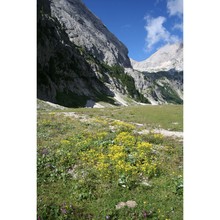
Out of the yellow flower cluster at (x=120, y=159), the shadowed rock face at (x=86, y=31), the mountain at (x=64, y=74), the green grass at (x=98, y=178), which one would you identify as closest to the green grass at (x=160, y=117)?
the green grass at (x=98, y=178)

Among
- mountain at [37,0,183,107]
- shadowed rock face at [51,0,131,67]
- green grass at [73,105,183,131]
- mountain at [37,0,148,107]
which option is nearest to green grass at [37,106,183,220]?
green grass at [73,105,183,131]

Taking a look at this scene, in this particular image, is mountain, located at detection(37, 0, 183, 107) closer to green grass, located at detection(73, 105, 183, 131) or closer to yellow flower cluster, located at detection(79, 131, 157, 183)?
green grass, located at detection(73, 105, 183, 131)

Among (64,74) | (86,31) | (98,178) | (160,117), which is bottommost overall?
(98,178)

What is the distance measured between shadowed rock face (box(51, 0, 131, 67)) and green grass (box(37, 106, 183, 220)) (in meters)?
137

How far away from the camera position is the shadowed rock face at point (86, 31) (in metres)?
146

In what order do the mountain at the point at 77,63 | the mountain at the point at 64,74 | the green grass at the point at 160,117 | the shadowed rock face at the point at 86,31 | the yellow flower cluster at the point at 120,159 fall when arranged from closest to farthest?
1. the yellow flower cluster at the point at 120,159
2. the green grass at the point at 160,117
3. the mountain at the point at 64,74
4. the mountain at the point at 77,63
5. the shadowed rock face at the point at 86,31

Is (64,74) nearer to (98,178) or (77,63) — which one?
(77,63)

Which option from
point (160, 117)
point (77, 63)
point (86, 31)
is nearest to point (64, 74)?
point (77, 63)

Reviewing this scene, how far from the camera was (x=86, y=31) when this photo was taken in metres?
Answer: 161

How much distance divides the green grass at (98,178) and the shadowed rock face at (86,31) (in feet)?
450

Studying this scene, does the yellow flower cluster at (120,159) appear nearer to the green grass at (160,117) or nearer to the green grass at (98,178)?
the green grass at (98,178)

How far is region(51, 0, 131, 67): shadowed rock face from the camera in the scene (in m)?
146

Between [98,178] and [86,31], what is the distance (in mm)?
162138

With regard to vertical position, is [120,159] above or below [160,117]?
below
